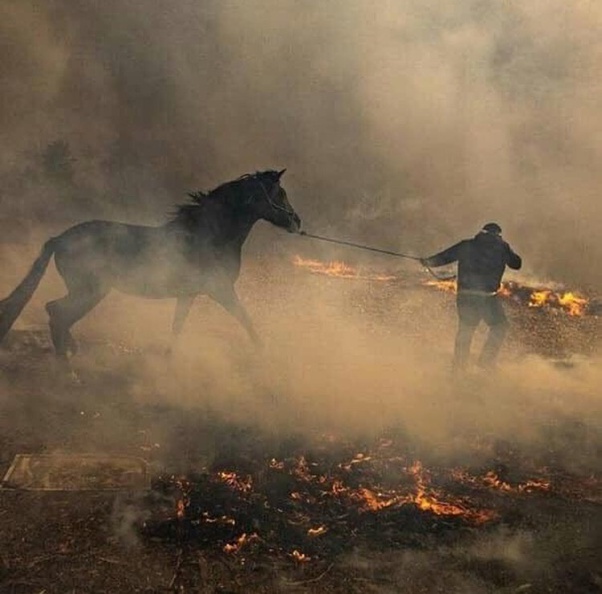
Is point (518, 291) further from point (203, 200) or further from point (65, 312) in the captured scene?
point (65, 312)

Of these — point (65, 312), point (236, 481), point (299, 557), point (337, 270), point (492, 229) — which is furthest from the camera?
point (337, 270)

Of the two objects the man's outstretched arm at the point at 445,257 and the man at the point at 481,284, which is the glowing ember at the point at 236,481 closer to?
the man at the point at 481,284

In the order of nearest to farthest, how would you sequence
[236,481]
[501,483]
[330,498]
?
[330,498], [236,481], [501,483]

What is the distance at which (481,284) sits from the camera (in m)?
7.32

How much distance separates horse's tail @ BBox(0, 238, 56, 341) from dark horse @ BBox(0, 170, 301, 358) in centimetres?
1

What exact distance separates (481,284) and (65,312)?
5.08 meters

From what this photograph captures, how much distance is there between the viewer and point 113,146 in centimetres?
2445

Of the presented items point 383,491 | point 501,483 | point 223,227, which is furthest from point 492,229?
point 383,491

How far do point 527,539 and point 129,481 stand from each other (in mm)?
2945

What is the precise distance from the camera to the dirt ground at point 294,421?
3564 millimetres

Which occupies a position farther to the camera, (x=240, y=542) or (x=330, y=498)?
(x=330, y=498)

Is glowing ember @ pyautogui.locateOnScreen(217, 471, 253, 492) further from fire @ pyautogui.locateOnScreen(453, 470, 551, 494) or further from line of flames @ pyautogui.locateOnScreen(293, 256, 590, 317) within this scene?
line of flames @ pyautogui.locateOnScreen(293, 256, 590, 317)

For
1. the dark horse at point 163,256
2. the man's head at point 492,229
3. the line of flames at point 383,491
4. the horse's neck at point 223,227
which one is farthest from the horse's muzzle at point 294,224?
the line of flames at point 383,491

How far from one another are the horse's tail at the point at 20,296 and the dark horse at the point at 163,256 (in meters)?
0.01
